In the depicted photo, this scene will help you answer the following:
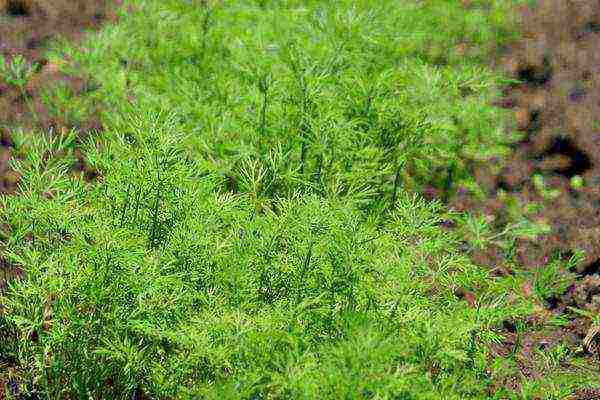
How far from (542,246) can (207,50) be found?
192cm

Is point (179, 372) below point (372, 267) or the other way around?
below

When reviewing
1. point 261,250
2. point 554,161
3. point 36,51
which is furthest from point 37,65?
point 554,161

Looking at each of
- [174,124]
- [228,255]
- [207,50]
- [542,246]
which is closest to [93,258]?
[228,255]

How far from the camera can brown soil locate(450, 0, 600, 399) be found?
14.3 feet

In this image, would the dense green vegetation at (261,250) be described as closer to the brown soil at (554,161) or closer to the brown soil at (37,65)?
the brown soil at (554,161)

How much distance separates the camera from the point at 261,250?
328cm

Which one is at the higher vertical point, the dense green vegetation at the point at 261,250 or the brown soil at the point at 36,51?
the dense green vegetation at the point at 261,250

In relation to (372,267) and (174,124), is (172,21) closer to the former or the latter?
(174,124)

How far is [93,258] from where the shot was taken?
3.14 metres

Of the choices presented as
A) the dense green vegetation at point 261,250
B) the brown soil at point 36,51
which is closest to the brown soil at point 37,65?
the brown soil at point 36,51

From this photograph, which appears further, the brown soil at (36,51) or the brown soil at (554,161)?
the brown soil at (36,51)

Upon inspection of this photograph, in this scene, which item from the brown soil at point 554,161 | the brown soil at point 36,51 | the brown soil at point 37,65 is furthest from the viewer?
the brown soil at point 36,51

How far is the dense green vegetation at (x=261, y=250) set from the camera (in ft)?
9.97

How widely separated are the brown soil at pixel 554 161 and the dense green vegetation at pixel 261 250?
1.60ft
